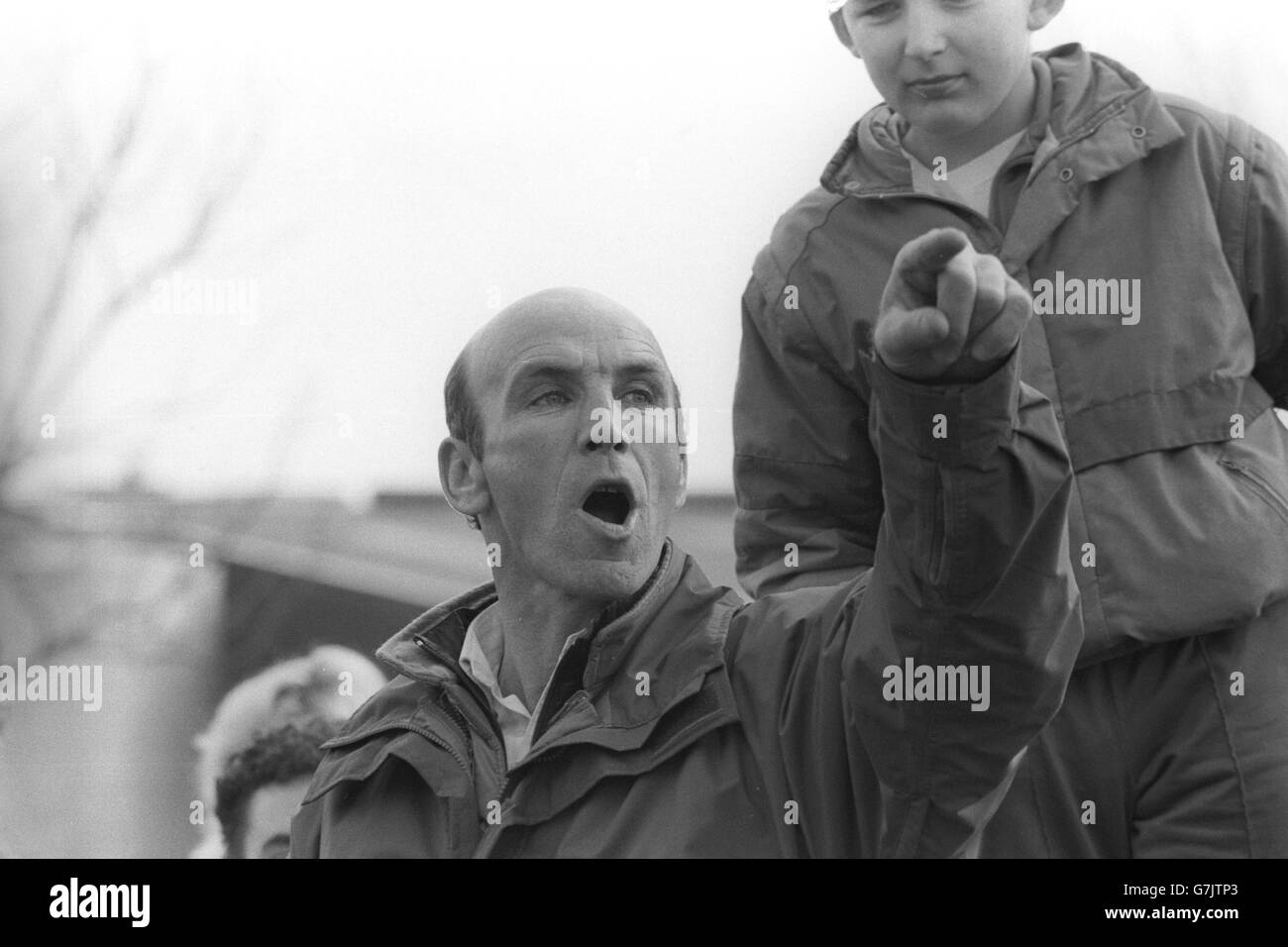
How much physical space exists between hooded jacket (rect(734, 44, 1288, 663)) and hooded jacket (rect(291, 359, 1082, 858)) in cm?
17

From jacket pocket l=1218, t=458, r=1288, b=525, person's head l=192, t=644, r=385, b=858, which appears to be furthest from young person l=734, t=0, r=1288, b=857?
person's head l=192, t=644, r=385, b=858

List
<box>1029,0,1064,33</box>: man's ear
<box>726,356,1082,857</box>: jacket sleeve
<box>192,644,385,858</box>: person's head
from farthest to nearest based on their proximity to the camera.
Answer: <box>192,644,385,858</box>: person's head → <box>1029,0,1064,33</box>: man's ear → <box>726,356,1082,857</box>: jacket sleeve

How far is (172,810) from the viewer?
2.54 metres

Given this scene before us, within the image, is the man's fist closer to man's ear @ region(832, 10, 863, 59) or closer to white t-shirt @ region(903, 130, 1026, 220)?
white t-shirt @ region(903, 130, 1026, 220)

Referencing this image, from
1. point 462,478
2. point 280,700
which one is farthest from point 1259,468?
point 280,700

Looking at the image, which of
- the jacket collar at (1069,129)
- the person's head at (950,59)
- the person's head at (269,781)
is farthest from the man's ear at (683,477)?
the person's head at (269,781)

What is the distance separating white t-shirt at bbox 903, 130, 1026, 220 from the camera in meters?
2.14

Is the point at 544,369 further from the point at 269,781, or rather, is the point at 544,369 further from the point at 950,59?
the point at 269,781

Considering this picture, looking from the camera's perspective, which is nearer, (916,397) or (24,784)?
(916,397)

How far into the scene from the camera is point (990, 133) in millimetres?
2160

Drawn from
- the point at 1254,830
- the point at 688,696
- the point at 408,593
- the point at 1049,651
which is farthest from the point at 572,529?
the point at 1254,830

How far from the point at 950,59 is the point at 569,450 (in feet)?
1.90

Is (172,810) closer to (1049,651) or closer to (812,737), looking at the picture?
(812,737)
